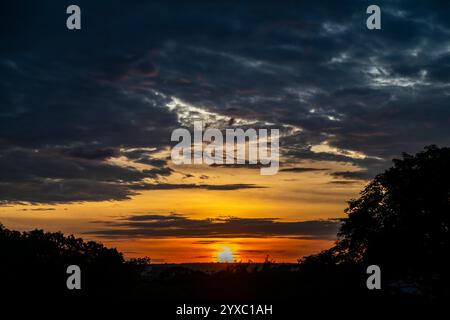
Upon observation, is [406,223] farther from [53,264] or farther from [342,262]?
[53,264]

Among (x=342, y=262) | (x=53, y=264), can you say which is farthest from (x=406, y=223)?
(x=53, y=264)

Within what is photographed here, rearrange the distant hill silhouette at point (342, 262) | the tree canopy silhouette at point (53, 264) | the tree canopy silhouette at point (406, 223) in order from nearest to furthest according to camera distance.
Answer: the distant hill silhouette at point (342, 262) < the tree canopy silhouette at point (53, 264) < the tree canopy silhouette at point (406, 223)

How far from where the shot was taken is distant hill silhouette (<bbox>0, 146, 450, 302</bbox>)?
1507 centimetres

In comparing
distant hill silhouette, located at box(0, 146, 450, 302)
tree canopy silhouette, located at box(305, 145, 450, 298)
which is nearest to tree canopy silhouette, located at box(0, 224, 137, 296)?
distant hill silhouette, located at box(0, 146, 450, 302)

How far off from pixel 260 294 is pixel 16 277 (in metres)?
14.6

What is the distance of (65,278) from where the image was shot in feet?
79.8

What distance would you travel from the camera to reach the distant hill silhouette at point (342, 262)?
15070 mm

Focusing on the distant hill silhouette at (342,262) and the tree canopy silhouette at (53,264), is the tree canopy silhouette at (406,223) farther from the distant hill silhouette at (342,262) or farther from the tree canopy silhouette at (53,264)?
the tree canopy silhouette at (53,264)

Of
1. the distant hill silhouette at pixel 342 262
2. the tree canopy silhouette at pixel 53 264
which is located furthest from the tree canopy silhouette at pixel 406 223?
the tree canopy silhouette at pixel 53 264

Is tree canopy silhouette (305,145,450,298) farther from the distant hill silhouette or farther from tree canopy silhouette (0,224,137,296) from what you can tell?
tree canopy silhouette (0,224,137,296)

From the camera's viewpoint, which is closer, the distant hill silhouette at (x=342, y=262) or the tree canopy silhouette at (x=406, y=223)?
the distant hill silhouette at (x=342, y=262)

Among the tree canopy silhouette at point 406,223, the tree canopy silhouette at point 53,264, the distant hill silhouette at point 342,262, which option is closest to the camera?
the distant hill silhouette at point 342,262
